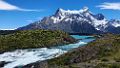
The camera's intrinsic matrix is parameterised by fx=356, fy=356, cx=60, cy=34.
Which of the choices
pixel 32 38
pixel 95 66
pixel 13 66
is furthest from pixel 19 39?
pixel 95 66

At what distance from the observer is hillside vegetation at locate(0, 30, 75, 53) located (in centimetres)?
12254

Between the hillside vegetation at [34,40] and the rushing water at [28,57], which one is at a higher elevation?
the hillside vegetation at [34,40]

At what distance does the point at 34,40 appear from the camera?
131875 mm

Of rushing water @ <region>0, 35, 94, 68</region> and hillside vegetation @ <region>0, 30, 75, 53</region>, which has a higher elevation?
hillside vegetation @ <region>0, 30, 75, 53</region>

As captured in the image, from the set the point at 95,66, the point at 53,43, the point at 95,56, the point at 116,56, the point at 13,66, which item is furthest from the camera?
the point at 53,43

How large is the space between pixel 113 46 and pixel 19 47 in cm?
6226

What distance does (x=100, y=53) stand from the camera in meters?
58.2

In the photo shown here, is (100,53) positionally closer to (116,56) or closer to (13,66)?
(116,56)

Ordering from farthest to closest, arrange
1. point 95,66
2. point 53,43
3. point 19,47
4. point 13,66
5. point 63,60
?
point 53,43 < point 19,47 < point 13,66 < point 63,60 < point 95,66

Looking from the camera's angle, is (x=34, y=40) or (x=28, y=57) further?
(x=34, y=40)

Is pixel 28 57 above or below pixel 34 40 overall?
below

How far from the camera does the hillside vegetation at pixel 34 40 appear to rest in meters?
123

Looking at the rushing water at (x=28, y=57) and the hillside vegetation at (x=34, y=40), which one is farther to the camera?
the hillside vegetation at (x=34, y=40)

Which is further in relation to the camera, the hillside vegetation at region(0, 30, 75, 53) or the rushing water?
the hillside vegetation at region(0, 30, 75, 53)
